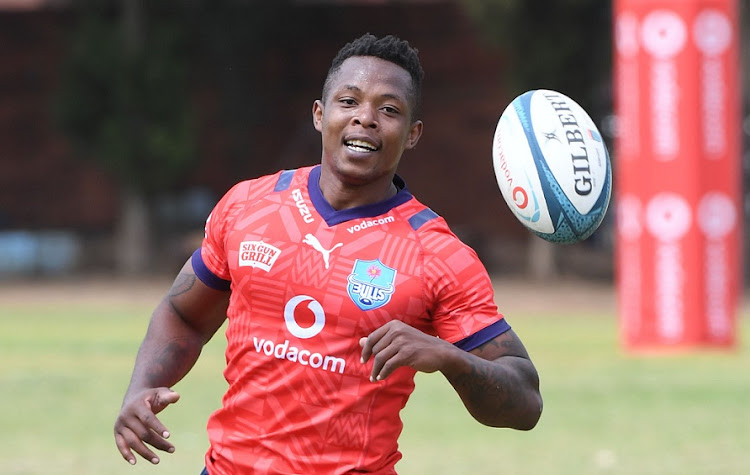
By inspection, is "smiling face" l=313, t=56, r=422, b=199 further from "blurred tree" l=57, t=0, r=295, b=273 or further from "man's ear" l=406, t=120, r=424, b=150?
"blurred tree" l=57, t=0, r=295, b=273

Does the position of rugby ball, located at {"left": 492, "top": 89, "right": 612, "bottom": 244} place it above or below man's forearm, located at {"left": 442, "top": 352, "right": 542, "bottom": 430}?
above

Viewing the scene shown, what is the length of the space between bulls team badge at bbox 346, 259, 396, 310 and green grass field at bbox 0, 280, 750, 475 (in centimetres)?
520

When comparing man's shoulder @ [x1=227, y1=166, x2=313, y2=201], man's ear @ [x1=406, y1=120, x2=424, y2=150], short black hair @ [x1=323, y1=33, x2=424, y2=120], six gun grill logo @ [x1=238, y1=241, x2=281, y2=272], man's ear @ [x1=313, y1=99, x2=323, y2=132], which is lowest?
six gun grill logo @ [x1=238, y1=241, x2=281, y2=272]

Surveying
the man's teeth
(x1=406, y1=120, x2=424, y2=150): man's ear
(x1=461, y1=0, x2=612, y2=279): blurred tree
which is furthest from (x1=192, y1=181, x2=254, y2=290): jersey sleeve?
(x1=461, y1=0, x2=612, y2=279): blurred tree

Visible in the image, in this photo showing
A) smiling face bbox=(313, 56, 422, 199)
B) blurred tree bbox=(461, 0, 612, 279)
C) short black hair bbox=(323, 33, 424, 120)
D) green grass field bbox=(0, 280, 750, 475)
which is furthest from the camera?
blurred tree bbox=(461, 0, 612, 279)

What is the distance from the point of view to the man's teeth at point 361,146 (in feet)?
14.1

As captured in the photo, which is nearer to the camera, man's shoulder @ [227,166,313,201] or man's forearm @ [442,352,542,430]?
man's forearm @ [442,352,542,430]

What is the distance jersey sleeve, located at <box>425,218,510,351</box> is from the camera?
4.19 m

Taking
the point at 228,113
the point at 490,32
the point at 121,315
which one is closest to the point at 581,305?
the point at 490,32

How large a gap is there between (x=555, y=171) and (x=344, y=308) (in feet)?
4.12

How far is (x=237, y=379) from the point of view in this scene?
4398 mm

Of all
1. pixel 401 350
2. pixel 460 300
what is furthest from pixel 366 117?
pixel 401 350

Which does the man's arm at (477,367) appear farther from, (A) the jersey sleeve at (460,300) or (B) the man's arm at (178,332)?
(B) the man's arm at (178,332)

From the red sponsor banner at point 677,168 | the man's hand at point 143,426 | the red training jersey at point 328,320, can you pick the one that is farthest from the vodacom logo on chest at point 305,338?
the red sponsor banner at point 677,168
